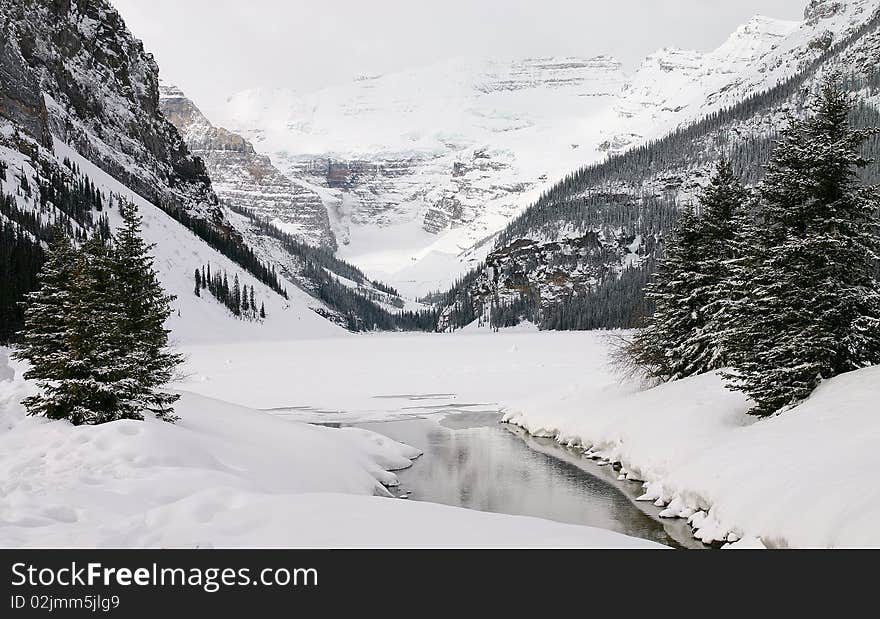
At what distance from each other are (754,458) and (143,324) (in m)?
17.0

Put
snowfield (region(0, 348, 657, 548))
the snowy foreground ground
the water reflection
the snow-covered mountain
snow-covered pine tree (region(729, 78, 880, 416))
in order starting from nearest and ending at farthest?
1. snowfield (region(0, 348, 657, 548))
2. the snowy foreground ground
3. the water reflection
4. snow-covered pine tree (region(729, 78, 880, 416))
5. the snow-covered mountain

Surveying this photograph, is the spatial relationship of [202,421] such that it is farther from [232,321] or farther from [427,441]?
[232,321]

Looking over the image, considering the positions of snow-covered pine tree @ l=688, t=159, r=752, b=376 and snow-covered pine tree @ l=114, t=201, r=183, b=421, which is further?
snow-covered pine tree @ l=688, t=159, r=752, b=376

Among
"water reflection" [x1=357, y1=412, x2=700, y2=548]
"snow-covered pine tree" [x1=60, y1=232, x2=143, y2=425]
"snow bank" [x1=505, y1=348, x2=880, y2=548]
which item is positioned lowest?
"water reflection" [x1=357, y1=412, x2=700, y2=548]

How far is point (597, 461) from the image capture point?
75.0ft

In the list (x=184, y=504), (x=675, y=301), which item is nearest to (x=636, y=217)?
(x=675, y=301)

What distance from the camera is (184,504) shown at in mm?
9570

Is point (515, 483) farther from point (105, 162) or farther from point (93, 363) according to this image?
point (105, 162)

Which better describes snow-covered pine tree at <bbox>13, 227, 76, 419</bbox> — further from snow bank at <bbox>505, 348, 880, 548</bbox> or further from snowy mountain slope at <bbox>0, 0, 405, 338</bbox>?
snowy mountain slope at <bbox>0, 0, 405, 338</bbox>

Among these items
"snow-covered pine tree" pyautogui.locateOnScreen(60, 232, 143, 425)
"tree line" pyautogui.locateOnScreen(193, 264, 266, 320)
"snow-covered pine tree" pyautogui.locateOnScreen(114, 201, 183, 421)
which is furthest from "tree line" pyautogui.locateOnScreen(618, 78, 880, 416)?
"tree line" pyautogui.locateOnScreen(193, 264, 266, 320)

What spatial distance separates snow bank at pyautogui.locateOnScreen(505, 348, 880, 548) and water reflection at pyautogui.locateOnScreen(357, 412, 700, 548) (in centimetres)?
98

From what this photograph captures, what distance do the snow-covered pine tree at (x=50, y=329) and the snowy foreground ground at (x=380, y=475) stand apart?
641mm

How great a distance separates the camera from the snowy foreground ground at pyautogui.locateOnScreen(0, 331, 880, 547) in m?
8.66
